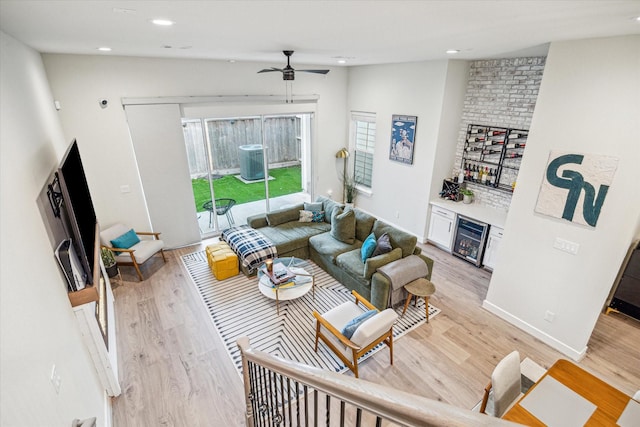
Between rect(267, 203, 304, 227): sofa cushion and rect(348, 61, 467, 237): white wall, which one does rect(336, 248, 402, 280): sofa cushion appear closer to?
rect(267, 203, 304, 227): sofa cushion

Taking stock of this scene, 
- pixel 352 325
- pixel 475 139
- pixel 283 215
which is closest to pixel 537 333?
pixel 352 325

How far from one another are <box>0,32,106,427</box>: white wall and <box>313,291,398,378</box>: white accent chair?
2.04 meters

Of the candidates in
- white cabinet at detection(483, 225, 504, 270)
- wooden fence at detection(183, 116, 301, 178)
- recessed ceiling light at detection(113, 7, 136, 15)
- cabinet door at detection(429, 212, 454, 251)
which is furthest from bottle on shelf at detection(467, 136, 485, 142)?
recessed ceiling light at detection(113, 7, 136, 15)

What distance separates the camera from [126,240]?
483 centimetres

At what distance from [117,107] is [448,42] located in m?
4.60

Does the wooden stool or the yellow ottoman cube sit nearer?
the wooden stool

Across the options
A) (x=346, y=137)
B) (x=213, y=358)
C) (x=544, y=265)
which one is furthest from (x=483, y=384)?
(x=346, y=137)

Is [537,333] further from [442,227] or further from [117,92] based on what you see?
[117,92]

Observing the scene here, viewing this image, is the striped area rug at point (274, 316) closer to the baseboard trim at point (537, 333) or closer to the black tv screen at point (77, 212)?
the baseboard trim at point (537, 333)

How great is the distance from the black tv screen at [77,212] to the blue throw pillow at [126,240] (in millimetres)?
1179

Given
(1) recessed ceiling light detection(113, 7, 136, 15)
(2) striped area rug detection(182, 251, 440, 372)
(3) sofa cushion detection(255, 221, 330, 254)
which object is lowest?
(2) striped area rug detection(182, 251, 440, 372)

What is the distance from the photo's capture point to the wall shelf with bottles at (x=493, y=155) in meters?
4.73

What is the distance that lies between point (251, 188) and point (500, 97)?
5004 mm

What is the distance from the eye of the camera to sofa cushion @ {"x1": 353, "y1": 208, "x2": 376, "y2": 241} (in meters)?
4.89
